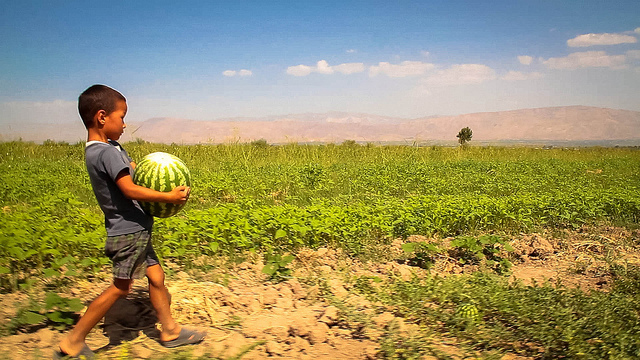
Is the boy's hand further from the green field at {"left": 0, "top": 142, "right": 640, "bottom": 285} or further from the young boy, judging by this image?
the green field at {"left": 0, "top": 142, "right": 640, "bottom": 285}

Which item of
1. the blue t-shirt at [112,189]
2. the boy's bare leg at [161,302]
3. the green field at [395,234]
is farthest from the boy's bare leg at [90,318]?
the green field at [395,234]

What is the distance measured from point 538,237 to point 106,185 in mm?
6121

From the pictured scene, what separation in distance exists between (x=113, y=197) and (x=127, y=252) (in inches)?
15.2

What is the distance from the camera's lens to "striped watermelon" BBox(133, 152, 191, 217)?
3.03 meters

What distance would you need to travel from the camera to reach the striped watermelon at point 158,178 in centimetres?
303

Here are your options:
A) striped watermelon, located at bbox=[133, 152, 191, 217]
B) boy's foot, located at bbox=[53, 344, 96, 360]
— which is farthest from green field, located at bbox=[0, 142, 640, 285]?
striped watermelon, located at bbox=[133, 152, 191, 217]

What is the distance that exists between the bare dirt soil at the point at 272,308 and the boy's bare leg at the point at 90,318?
0.22 m

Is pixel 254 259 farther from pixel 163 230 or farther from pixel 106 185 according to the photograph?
pixel 106 185

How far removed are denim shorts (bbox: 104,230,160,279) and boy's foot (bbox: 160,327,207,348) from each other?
57 centimetres

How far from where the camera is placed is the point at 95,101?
9.82 feet

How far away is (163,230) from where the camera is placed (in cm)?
602

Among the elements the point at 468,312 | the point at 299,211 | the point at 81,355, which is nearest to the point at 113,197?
the point at 81,355

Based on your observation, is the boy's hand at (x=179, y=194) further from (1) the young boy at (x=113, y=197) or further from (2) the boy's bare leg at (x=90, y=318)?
(2) the boy's bare leg at (x=90, y=318)

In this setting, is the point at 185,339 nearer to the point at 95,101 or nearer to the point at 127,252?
the point at 127,252
